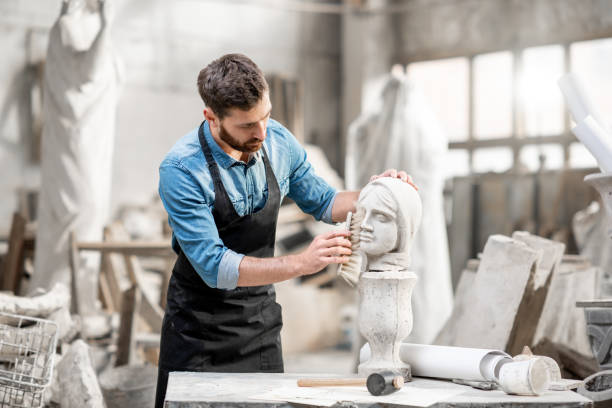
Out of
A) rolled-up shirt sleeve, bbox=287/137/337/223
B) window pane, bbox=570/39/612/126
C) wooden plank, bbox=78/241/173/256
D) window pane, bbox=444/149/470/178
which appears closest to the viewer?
rolled-up shirt sleeve, bbox=287/137/337/223

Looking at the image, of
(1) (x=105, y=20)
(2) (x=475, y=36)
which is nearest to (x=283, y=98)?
(2) (x=475, y=36)

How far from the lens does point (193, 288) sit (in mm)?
2889

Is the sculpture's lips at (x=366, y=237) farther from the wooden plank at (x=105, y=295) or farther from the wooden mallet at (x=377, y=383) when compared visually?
the wooden plank at (x=105, y=295)

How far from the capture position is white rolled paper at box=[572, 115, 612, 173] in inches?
109

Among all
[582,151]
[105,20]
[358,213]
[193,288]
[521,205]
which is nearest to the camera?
[358,213]

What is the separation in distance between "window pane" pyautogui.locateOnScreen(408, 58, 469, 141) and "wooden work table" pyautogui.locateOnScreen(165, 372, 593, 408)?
8036 mm

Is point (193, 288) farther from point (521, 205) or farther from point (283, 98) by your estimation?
point (283, 98)

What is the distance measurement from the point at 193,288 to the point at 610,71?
7586 millimetres

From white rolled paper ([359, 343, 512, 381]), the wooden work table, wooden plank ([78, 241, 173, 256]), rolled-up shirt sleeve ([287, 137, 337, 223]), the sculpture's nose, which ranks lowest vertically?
the wooden work table

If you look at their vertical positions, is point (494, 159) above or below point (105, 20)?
below

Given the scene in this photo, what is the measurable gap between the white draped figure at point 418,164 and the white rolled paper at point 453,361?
3646 millimetres

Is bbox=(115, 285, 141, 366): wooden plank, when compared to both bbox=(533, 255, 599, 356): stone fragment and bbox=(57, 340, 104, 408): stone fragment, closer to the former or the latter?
bbox=(57, 340, 104, 408): stone fragment

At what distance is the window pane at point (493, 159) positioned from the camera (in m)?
9.82

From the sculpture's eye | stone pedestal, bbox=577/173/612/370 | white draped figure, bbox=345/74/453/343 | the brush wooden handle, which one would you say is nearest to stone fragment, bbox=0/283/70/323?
the brush wooden handle
